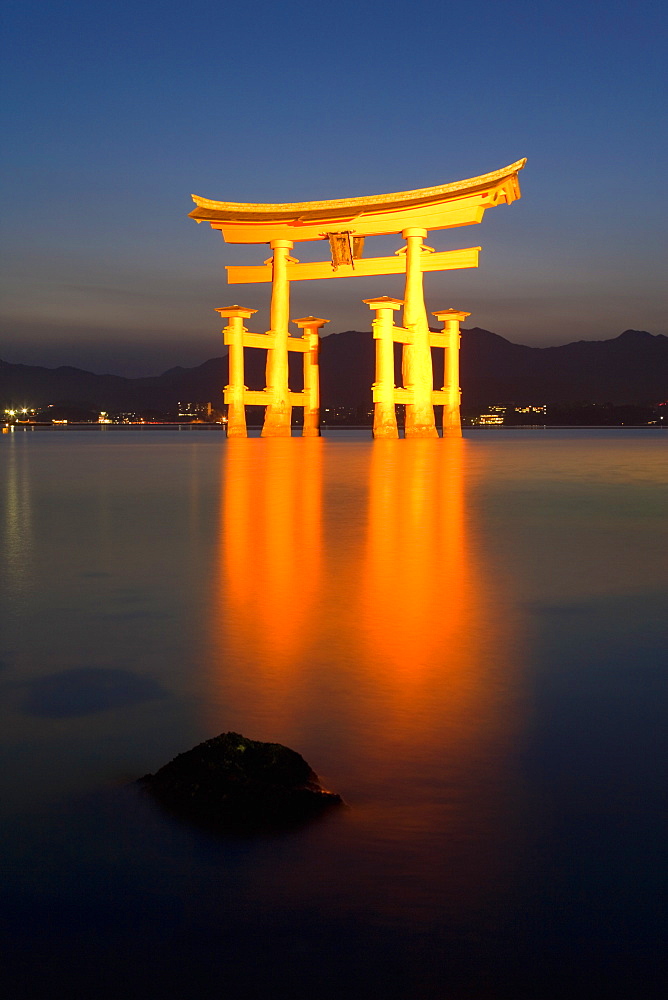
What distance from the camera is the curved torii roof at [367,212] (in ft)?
121

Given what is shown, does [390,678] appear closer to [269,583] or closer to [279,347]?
[269,583]

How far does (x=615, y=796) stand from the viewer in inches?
110

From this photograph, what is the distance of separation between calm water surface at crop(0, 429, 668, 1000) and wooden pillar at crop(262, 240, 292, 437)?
3762 cm

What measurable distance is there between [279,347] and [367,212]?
825cm

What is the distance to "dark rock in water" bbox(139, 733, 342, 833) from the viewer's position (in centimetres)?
263

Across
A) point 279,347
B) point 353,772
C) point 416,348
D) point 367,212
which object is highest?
point 367,212

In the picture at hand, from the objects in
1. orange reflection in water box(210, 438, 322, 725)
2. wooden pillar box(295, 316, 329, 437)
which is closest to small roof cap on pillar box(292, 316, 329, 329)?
wooden pillar box(295, 316, 329, 437)

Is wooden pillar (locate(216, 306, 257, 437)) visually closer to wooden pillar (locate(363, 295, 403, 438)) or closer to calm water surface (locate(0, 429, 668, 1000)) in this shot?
wooden pillar (locate(363, 295, 403, 438))

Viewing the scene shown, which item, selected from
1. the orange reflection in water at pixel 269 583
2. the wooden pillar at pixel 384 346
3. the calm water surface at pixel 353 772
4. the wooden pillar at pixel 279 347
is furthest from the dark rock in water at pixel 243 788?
the wooden pillar at pixel 279 347

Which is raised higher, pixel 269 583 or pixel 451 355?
pixel 451 355

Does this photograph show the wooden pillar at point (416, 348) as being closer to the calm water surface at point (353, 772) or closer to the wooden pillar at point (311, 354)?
the wooden pillar at point (311, 354)

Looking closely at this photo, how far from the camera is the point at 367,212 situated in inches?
1580

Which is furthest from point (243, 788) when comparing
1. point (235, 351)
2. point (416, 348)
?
point (235, 351)

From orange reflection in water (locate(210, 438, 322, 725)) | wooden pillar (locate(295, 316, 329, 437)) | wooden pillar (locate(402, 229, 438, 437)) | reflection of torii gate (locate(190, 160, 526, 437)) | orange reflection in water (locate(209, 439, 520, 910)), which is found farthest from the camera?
wooden pillar (locate(295, 316, 329, 437))
